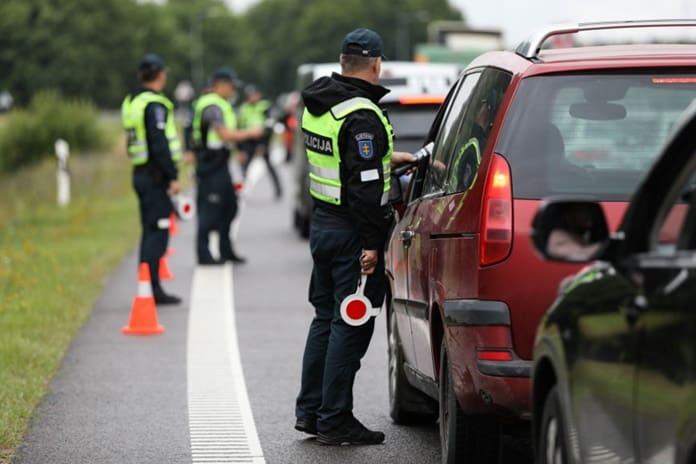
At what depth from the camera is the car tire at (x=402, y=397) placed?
26.1 ft

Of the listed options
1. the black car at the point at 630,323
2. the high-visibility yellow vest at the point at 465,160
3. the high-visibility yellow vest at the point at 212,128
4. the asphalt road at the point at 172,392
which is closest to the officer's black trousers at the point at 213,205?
the high-visibility yellow vest at the point at 212,128

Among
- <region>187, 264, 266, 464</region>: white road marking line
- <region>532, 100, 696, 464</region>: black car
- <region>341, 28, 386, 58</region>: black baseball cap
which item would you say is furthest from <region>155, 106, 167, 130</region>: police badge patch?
<region>532, 100, 696, 464</region>: black car

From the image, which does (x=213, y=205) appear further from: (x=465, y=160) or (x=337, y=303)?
(x=465, y=160)

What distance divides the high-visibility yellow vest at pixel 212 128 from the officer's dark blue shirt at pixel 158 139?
281 cm

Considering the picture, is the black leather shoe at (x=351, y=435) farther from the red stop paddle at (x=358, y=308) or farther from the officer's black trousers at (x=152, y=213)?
the officer's black trousers at (x=152, y=213)

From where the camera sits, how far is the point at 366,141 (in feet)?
24.2

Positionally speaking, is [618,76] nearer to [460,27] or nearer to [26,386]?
[26,386]

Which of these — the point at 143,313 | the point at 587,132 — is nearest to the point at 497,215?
the point at 587,132

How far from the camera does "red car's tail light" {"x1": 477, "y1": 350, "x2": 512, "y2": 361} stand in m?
5.82

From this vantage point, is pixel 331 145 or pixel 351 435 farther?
pixel 351 435

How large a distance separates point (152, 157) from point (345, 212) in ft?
20.3

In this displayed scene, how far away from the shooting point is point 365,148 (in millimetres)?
7387

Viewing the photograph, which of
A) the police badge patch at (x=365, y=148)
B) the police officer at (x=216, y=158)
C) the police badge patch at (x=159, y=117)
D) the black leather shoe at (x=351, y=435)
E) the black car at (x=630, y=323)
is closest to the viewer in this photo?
the black car at (x=630, y=323)

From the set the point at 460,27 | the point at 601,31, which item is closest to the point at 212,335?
the point at 601,31
